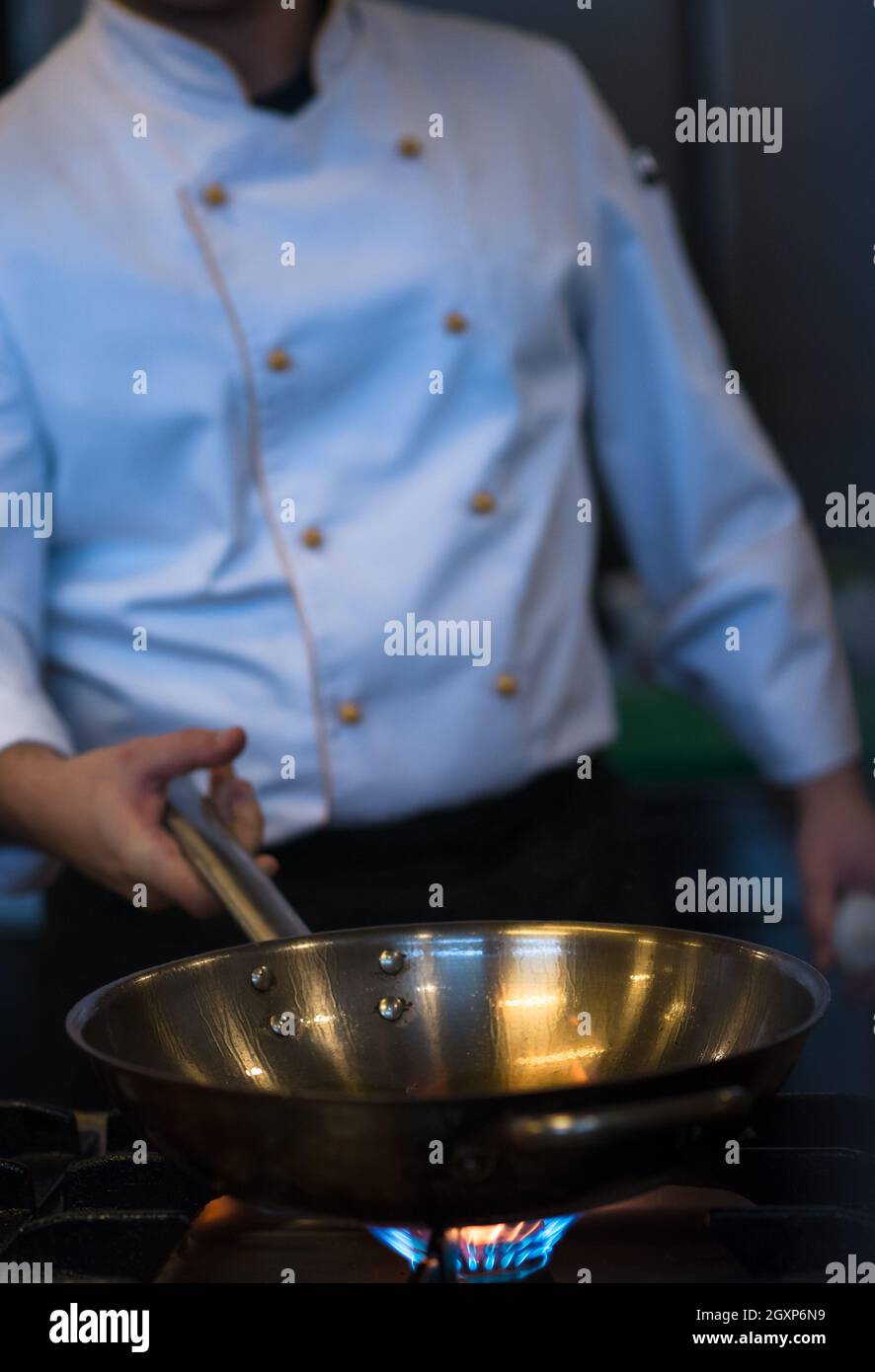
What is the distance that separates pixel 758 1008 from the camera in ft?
1.52

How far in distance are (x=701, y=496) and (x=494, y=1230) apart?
556 mm

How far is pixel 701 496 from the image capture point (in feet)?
2.97

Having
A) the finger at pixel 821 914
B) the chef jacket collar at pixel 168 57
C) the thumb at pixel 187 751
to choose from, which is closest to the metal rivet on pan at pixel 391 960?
the thumb at pixel 187 751

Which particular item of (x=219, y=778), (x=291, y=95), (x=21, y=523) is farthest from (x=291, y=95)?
(x=219, y=778)

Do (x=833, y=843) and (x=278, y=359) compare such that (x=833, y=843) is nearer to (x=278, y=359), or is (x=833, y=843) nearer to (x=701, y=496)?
(x=701, y=496)

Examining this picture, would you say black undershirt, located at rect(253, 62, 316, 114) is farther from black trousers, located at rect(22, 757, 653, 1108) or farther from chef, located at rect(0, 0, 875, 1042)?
black trousers, located at rect(22, 757, 653, 1108)

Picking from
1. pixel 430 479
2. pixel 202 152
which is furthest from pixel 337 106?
pixel 430 479

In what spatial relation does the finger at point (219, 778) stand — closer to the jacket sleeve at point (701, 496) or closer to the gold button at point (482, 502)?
the gold button at point (482, 502)

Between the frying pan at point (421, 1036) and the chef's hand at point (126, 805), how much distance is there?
4 cm

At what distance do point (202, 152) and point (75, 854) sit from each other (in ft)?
1.22

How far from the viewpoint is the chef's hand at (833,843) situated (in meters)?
0.84

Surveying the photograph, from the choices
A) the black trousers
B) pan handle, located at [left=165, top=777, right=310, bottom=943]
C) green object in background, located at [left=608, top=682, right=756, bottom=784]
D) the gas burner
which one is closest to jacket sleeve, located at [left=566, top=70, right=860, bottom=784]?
the black trousers

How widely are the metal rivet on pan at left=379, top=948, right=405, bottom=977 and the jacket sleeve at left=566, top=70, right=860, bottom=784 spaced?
419 millimetres
